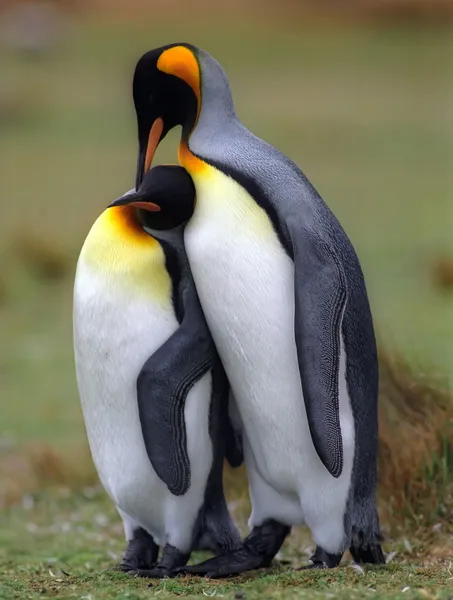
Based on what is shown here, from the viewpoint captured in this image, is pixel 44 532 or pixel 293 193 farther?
pixel 44 532

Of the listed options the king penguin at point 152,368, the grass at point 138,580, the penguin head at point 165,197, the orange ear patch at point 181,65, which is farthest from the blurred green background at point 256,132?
the orange ear patch at point 181,65

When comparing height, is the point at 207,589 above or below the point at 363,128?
below

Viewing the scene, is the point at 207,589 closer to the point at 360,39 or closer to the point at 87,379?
the point at 87,379

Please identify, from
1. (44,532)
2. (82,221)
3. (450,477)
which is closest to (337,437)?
(450,477)

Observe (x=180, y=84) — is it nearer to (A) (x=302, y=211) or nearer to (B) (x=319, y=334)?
(A) (x=302, y=211)

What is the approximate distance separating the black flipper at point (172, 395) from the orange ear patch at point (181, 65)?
63 centimetres

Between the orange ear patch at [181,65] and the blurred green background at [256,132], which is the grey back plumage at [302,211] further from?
the blurred green background at [256,132]

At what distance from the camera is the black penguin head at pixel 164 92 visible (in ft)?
12.4

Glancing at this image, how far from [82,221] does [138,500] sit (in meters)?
8.53

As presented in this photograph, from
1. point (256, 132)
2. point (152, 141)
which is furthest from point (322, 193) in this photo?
point (152, 141)

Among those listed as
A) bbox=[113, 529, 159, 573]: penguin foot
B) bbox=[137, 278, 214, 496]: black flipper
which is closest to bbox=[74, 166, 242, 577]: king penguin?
bbox=[137, 278, 214, 496]: black flipper

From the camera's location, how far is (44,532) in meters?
5.16

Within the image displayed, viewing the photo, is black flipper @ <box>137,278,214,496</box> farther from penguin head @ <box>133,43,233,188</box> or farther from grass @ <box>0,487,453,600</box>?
penguin head @ <box>133,43,233,188</box>

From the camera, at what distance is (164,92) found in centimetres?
382
